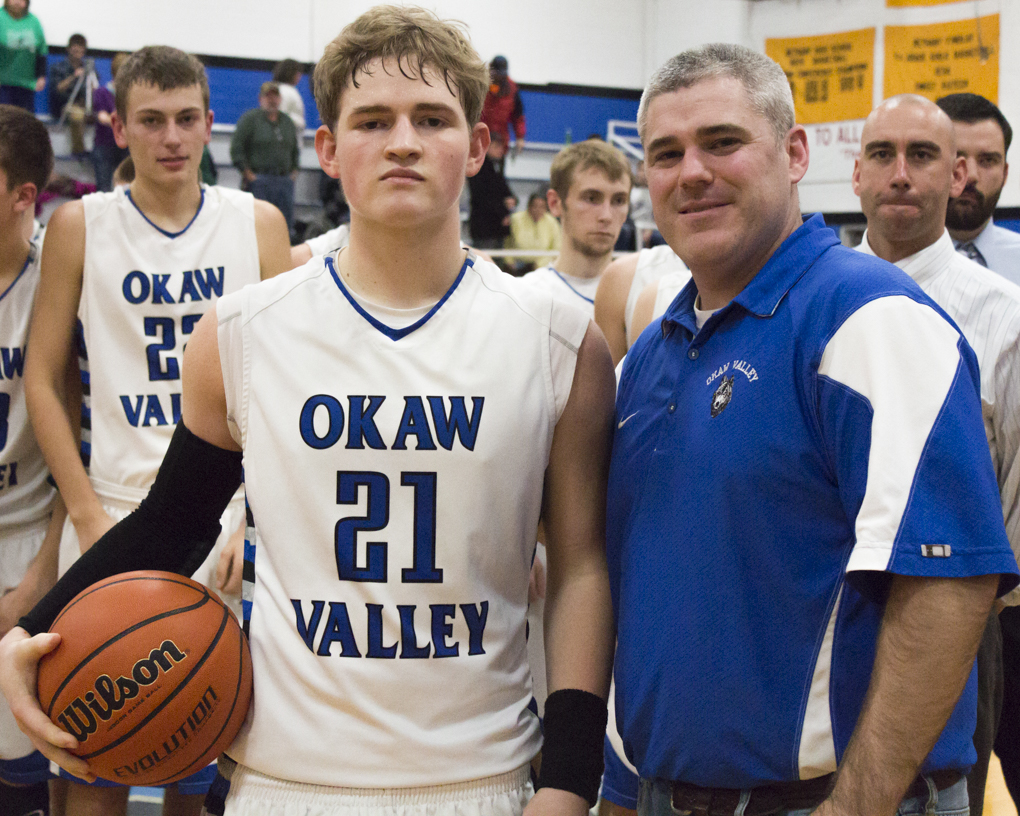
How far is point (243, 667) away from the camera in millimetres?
1757

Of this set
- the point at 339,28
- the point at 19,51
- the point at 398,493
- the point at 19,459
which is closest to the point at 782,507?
the point at 398,493

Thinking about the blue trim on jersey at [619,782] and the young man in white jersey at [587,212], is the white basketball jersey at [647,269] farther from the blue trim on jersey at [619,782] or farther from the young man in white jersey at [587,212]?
the blue trim on jersey at [619,782]

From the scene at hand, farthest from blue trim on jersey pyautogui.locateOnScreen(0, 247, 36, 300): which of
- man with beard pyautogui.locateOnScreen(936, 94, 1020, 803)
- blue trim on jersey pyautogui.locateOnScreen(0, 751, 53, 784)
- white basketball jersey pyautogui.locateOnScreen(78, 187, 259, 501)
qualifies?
man with beard pyautogui.locateOnScreen(936, 94, 1020, 803)

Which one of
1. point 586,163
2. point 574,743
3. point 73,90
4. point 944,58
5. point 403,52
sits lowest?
point 574,743

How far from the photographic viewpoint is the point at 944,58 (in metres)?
11.1

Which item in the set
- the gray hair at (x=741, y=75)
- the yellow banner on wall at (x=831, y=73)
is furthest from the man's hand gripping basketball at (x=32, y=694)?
the yellow banner on wall at (x=831, y=73)

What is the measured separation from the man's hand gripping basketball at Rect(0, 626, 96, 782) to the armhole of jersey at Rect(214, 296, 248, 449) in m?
0.48

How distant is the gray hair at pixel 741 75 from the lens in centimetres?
178

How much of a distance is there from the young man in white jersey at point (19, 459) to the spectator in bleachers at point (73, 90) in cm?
909

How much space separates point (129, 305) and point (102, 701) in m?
1.72

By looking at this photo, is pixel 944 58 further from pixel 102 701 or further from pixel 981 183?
pixel 102 701

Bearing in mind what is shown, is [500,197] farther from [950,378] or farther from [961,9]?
[950,378]

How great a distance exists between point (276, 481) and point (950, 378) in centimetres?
111

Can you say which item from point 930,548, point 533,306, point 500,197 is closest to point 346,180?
point 533,306
